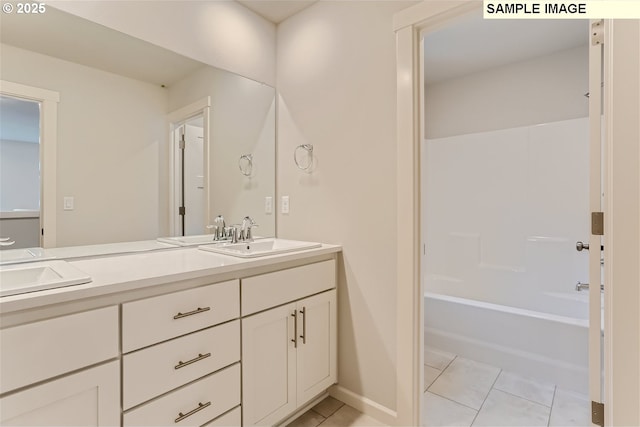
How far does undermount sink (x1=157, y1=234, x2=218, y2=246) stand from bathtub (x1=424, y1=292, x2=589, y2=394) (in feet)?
5.74

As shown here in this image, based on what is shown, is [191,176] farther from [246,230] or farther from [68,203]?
[68,203]

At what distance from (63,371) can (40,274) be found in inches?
19.0

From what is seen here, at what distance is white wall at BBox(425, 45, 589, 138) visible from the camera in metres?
2.47

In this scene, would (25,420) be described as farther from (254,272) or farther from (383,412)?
(383,412)

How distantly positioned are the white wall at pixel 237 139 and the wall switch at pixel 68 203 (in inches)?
27.6

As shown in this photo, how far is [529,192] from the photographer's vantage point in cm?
271

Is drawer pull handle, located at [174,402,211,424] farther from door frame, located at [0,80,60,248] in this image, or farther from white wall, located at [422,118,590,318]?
white wall, located at [422,118,590,318]

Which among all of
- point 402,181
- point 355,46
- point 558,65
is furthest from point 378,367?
point 558,65

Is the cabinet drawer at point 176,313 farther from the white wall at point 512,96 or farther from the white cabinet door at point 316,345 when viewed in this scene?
the white wall at point 512,96

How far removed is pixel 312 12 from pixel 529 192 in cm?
229

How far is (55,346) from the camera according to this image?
873 millimetres

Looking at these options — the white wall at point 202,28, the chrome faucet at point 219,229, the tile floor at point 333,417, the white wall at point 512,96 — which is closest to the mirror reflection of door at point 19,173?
the white wall at point 202,28

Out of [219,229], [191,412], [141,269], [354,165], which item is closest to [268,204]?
[219,229]

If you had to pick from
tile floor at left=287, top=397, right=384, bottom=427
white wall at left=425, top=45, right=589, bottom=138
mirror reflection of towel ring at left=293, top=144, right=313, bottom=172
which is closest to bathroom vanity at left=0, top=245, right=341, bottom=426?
tile floor at left=287, top=397, right=384, bottom=427
